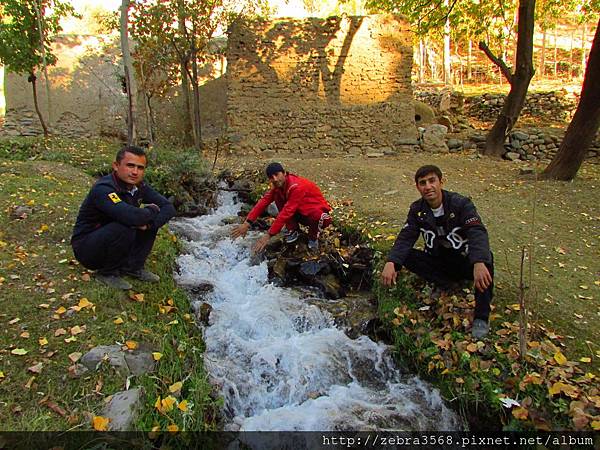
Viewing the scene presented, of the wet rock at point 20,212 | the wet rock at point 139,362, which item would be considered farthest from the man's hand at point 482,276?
the wet rock at point 20,212

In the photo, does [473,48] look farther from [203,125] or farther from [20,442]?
[20,442]

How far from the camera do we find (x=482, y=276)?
9.90ft

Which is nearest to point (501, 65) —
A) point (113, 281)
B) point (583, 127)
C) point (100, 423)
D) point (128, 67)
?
point (583, 127)

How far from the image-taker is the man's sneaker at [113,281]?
3.74 metres

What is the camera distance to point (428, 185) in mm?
3387

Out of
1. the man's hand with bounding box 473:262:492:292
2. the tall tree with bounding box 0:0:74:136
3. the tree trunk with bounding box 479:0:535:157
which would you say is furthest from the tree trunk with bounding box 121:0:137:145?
the tree trunk with bounding box 479:0:535:157

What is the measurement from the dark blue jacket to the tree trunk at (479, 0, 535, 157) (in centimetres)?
1025

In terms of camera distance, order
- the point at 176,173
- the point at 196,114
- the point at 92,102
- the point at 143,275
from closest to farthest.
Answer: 1. the point at 143,275
2. the point at 176,173
3. the point at 196,114
4. the point at 92,102

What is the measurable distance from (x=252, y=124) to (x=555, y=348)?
33.1 ft

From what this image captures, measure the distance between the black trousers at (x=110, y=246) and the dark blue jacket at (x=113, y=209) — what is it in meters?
0.09

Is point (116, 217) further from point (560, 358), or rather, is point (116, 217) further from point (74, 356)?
point (560, 358)

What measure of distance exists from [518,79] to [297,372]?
10392mm

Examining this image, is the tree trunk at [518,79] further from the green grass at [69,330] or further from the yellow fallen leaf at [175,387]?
the yellow fallen leaf at [175,387]

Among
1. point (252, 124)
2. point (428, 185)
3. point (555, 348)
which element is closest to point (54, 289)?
point (428, 185)
